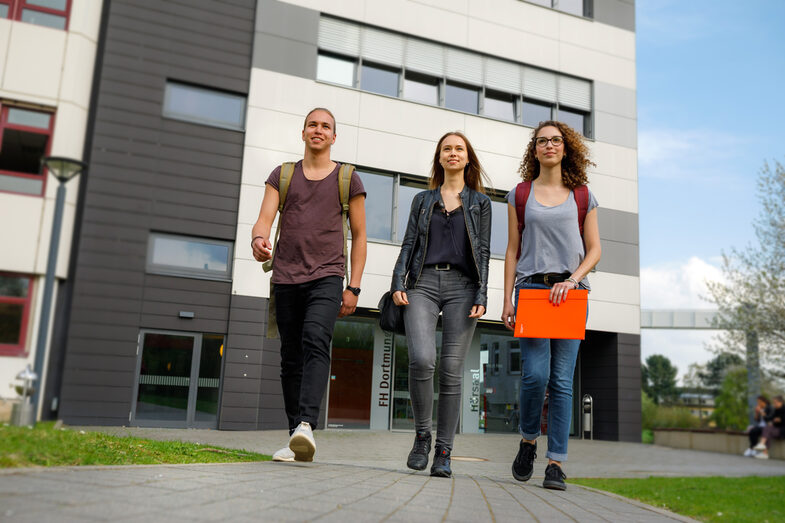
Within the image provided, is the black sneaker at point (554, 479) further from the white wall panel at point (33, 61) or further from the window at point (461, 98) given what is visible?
the window at point (461, 98)

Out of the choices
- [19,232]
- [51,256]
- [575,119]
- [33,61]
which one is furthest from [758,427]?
→ [33,61]

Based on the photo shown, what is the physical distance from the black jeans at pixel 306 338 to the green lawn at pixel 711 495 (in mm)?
3147

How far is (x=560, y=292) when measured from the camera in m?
4.26

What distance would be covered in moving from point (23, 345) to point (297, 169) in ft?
34.7

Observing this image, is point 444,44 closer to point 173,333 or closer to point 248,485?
point 173,333

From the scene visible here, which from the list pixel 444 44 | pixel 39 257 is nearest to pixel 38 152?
pixel 39 257

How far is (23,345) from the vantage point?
12.8 metres

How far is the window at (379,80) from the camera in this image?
1574cm

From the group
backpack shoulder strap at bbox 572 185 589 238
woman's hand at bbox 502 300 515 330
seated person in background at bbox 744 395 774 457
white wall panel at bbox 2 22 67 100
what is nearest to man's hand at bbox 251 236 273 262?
woman's hand at bbox 502 300 515 330

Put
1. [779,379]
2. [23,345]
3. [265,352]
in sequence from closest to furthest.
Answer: [23,345]
[265,352]
[779,379]

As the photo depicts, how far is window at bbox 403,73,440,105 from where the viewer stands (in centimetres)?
1623

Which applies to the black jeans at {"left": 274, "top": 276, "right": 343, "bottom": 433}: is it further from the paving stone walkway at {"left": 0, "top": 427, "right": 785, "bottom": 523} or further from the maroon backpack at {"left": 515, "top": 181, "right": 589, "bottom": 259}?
the maroon backpack at {"left": 515, "top": 181, "right": 589, "bottom": 259}

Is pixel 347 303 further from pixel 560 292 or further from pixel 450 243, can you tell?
pixel 560 292

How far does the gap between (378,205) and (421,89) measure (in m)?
3.29
